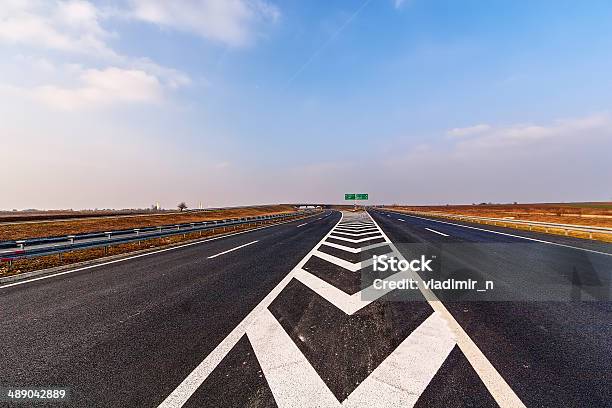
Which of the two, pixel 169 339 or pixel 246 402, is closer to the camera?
pixel 246 402

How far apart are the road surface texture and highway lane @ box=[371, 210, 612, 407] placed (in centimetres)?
2

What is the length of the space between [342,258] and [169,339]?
18.5 feet

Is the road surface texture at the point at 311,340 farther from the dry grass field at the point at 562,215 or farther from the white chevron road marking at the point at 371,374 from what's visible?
the dry grass field at the point at 562,215

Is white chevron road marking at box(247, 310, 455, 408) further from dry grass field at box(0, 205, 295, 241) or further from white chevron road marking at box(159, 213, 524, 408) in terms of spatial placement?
dry grass field at box(0, 205, 295, 241)

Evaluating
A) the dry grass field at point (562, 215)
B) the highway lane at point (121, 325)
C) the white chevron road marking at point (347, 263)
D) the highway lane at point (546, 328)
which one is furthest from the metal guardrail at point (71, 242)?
the dry grass field at point (562, 215)

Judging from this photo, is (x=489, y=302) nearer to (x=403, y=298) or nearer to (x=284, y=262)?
(x=403, y=298)

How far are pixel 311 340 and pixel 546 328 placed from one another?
313 cm

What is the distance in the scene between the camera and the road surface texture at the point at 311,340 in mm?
2414

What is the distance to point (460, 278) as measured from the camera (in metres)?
6.16

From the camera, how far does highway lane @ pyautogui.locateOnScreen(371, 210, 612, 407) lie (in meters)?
2.44

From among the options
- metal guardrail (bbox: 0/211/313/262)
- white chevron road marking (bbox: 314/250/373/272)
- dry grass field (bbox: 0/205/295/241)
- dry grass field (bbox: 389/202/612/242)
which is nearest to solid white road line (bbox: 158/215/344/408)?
white chevron road marking (bbox: 314/250/373/272)

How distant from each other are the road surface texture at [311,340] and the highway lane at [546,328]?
0.02 metres

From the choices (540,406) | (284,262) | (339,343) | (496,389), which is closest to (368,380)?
(339,343)

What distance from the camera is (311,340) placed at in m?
3.37
